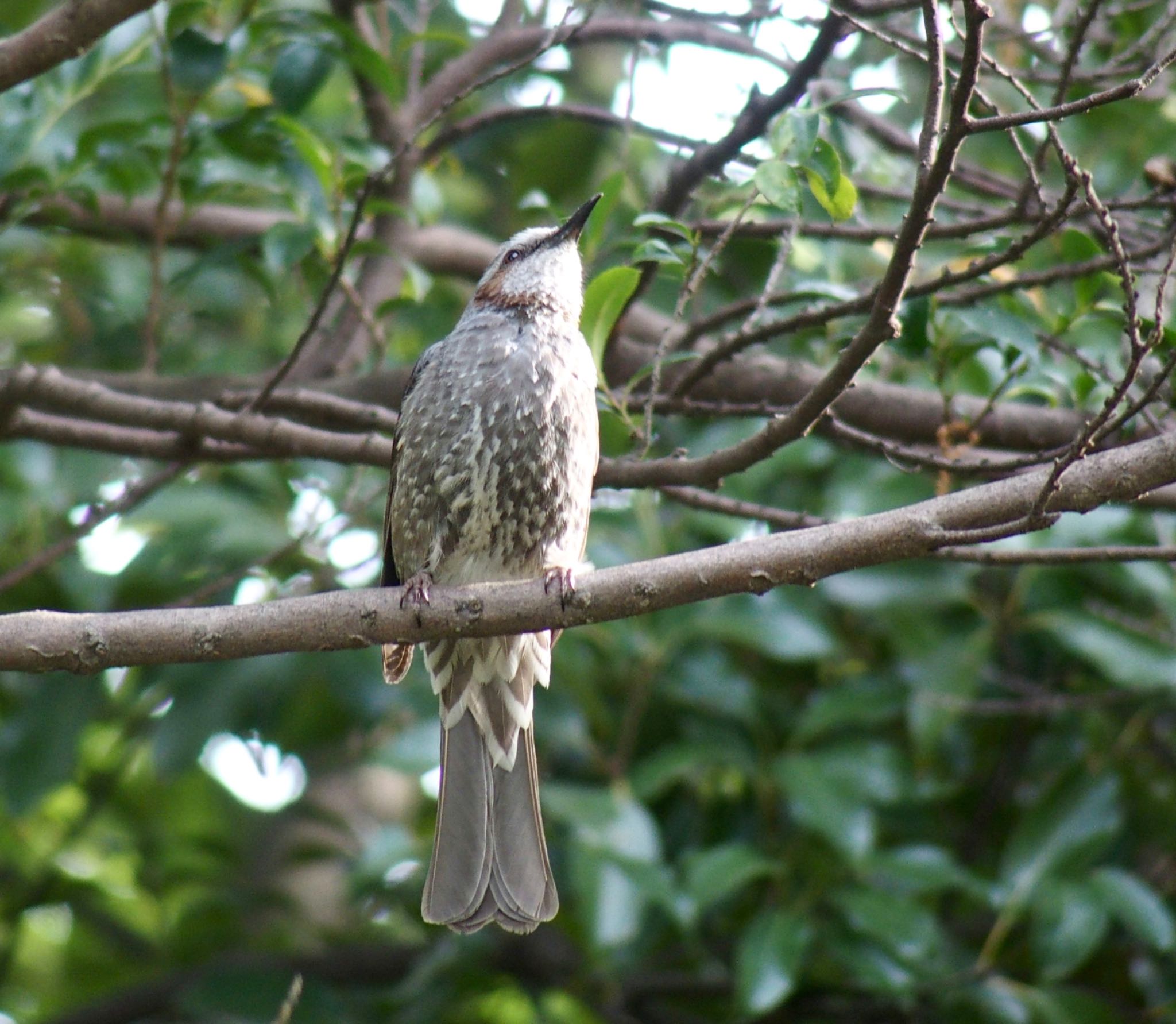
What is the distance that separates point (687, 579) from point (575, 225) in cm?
152

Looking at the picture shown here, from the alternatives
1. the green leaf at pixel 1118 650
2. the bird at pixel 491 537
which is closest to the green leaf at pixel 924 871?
the green leaf at pixel 1118 650

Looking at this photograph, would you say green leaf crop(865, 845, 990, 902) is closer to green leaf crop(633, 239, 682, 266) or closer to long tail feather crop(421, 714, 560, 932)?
long tail feather crop(421, 714, 560, 932)

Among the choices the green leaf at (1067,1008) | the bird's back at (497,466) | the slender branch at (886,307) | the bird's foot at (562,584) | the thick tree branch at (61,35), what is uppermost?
the thick tree branch at (61,35)

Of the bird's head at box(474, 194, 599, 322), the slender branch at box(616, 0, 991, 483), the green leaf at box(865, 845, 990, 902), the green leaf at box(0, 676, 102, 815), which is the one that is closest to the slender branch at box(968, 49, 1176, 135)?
the slender branch at box(616, 0, 991, 483)

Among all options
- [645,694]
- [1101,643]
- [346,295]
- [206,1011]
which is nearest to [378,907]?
[206,1011]

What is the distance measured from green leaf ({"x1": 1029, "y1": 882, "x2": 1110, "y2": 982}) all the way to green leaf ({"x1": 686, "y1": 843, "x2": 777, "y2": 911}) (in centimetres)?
73

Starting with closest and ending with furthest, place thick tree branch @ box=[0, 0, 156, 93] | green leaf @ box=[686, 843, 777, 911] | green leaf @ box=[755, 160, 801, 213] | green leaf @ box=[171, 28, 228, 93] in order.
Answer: green leaf @ box=[755, 160, 801, 213] < thick tree branch @ box=[0, 0, 156, 93] < green leaf @ box=[171, 28, 228, 93] < green leaf @ box=[686, 843, 777, 911]

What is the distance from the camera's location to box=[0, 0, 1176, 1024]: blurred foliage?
3.62m

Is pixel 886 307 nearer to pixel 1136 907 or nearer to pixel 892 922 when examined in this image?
pixel 892 922

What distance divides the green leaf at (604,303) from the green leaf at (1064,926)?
197cm

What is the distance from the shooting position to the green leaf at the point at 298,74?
3623mm

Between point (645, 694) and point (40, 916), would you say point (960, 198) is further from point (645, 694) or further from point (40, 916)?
point (40, 916)

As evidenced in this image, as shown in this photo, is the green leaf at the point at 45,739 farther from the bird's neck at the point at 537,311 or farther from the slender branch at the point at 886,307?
the slender branch at the point at 886,307

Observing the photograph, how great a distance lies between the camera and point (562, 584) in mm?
2617
